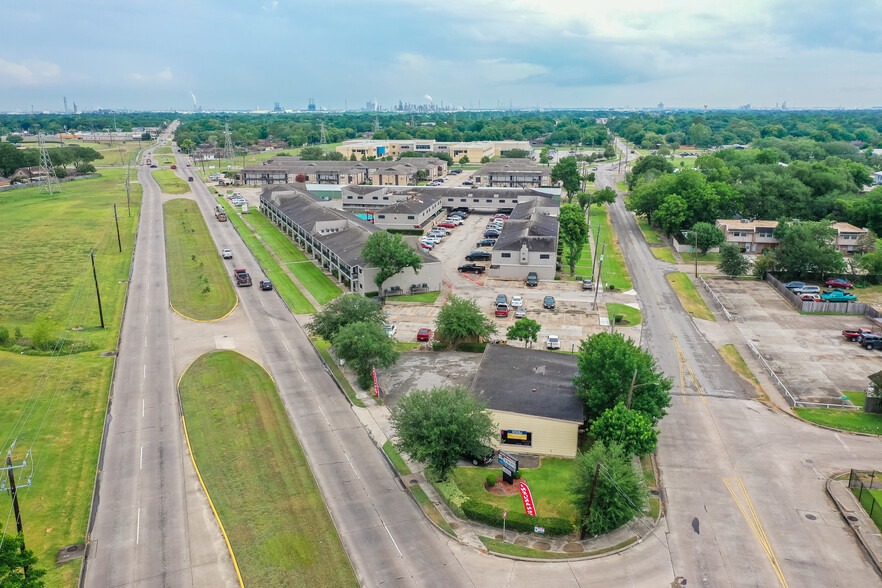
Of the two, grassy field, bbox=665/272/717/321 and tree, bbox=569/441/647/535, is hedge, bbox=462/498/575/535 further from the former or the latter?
grassy field, bbox=665/272/717/321

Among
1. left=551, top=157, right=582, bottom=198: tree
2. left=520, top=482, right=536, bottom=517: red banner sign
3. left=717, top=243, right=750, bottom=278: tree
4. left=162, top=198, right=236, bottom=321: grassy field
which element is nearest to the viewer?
left=520, top=482, right=536, bottom=517: red banner sign

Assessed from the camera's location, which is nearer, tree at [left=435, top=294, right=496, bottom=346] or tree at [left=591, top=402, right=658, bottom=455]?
tree at [left=591, top=402, right=658, bottom=455]

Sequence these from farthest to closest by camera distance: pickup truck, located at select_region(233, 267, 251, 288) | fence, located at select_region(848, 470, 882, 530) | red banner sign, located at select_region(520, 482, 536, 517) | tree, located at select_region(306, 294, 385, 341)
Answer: pickup truck, located at select_region(233, 267, 251, 288) → tree, located at select_region(306, 294, 385, 341) → fence, located at select_region(848, 470, 882, 530) → red banner sign, located at select_region(520, 482, 536, 517)

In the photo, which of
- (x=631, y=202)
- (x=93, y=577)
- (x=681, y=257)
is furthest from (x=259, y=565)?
(x=631, y=202)

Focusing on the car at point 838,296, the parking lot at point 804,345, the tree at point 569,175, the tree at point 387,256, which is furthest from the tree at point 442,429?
the tree at point 569,175

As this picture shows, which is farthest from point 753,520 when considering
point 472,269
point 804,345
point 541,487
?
point 472,269

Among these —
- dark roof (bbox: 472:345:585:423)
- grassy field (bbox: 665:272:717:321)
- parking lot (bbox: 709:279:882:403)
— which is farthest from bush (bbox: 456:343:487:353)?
grassy field (bbox: 665:272:717:321)
